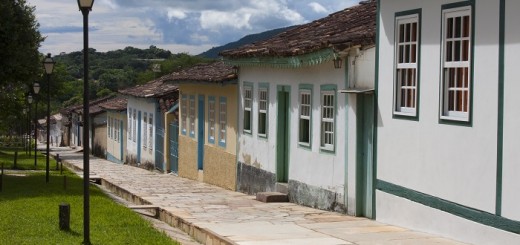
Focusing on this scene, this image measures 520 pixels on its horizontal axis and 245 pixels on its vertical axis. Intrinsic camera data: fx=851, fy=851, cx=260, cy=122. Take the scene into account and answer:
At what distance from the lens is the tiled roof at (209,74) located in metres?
21.2

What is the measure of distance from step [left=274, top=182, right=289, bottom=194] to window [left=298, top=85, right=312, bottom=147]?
52.0 inches

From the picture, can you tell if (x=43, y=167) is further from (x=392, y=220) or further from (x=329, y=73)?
Result: (x=392, y=220)

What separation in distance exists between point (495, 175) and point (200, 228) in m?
4.51

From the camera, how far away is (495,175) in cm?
963

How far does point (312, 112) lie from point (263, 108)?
3.23 meters

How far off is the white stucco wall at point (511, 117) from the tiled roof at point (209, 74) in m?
11.9

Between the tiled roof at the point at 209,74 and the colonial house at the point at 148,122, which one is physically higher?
the tiled roof at the point at 209,74

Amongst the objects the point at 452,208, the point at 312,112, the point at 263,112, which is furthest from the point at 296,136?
the point at 452,208

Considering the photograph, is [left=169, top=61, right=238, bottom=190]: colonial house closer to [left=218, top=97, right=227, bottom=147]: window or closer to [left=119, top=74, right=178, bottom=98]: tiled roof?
[left=218, top=97, right=227, bottom=147]: window

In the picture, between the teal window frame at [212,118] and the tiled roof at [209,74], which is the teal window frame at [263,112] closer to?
the tiled roof at [209,74]

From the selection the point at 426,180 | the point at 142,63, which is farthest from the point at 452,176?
the point at 142,63

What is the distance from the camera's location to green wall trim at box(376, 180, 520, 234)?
9445 millimetres

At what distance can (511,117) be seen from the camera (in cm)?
930

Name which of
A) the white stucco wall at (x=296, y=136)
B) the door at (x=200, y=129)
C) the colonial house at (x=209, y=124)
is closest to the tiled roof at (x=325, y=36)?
the white stucco wall at (x=296, y=136)
